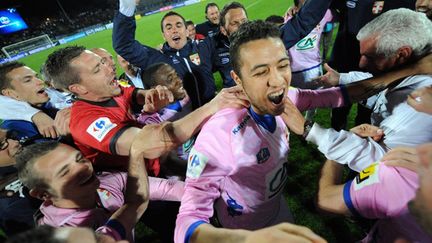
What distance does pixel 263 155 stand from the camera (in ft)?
5.35

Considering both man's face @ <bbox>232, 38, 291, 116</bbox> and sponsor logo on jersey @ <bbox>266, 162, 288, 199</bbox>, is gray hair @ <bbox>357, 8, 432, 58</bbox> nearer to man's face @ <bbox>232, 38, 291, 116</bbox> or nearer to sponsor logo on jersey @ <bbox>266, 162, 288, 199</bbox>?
man's face @ <bbox>232, 38, 291, 116</bbox>

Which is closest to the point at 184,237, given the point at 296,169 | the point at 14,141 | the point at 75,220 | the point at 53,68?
the point at 75,220

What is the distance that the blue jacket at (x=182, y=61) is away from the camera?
3500 mm

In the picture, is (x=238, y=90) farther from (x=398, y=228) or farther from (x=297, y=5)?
(x=297, y=5)

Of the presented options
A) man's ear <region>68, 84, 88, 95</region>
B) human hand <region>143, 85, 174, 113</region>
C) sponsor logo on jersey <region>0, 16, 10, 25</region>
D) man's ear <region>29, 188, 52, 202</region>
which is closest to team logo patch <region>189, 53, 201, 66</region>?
human hand <region>143, 85, 174, 113</region>

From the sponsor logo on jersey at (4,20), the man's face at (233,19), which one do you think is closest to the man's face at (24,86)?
the man's face at (233,19)

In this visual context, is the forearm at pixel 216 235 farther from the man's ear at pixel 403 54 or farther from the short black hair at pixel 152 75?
the short black hair at pixel 152 75

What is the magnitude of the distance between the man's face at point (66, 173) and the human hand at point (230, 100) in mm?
1013

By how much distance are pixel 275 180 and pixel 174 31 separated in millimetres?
3253

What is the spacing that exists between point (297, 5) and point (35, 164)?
4405mm

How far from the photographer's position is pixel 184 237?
1188mm

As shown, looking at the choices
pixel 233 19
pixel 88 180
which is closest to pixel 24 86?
pixel 88 180

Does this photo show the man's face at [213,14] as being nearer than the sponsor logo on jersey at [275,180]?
No

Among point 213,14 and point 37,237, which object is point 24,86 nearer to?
point 37,237
